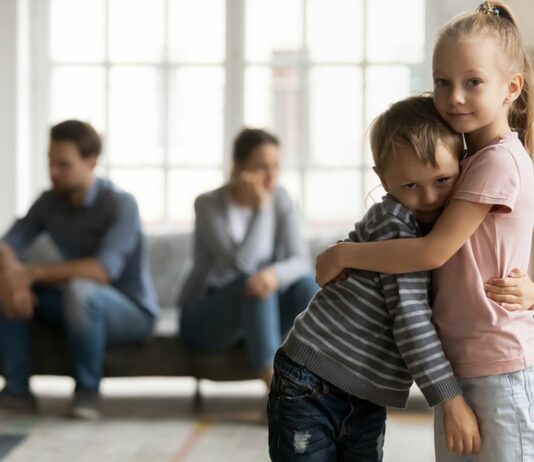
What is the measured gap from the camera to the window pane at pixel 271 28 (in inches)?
194

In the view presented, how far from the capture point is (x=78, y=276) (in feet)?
12.3

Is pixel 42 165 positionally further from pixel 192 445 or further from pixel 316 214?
pixel 192 445

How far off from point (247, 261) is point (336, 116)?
1470 mm

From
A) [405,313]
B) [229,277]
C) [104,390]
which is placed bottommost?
[104,390]

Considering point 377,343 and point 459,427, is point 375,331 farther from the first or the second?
point 459,427

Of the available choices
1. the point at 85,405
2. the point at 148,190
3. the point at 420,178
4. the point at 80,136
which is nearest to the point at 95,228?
the point at 80,136

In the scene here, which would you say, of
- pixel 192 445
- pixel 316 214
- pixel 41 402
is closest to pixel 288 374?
pixel 192 445

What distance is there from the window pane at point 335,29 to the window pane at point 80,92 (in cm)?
103

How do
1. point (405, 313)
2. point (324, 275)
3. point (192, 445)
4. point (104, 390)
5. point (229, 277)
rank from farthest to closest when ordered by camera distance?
1. point (104, 390)
2. point (229, 277)
3. point (192, 445)
4. point (324, 275)
5. point (405, 313)

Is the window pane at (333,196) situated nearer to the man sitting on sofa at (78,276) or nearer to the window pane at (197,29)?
the window pane at (197,29)

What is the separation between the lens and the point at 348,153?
16.4ft

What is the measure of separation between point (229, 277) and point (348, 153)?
4.64 ft

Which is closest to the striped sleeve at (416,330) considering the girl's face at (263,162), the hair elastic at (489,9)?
the hair elastic at (489,9)

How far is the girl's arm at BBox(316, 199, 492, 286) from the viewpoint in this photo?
1526 mm
